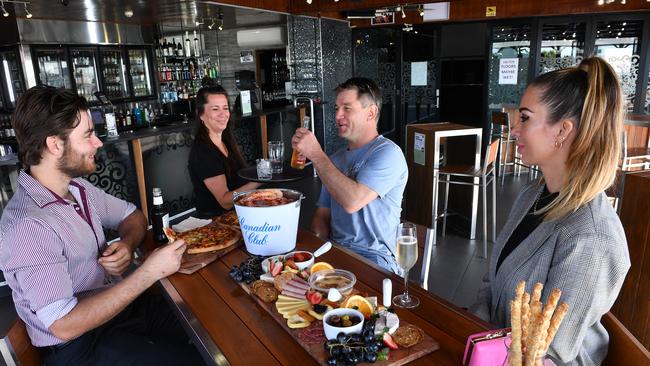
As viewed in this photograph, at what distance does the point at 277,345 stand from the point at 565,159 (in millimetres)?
1087

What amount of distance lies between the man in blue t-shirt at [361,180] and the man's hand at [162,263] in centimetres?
74

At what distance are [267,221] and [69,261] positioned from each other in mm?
737

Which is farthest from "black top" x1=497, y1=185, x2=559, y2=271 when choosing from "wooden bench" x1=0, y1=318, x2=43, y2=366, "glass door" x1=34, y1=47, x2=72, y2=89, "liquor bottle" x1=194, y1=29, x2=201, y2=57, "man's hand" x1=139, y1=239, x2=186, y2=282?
"liquor bottle" x1=194, y1=29, x2=201, y2=57

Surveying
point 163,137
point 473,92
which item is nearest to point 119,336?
point 163,137

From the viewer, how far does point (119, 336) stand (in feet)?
5.57

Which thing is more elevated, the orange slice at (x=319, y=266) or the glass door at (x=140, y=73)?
the glass door at (x=140, y=73)

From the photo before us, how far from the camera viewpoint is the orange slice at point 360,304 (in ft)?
4.25

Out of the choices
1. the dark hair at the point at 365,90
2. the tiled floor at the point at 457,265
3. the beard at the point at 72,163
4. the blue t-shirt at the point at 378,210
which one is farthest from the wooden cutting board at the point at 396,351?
the tiled floor at the point at 457,265

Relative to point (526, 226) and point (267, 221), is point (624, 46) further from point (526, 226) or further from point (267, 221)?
point (267, 221)

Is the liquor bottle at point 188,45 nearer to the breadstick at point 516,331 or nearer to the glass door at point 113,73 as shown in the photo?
the glass door at point 113,73

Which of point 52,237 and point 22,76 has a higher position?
point 22,76

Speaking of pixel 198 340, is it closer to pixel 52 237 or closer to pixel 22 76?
pixel 52 237

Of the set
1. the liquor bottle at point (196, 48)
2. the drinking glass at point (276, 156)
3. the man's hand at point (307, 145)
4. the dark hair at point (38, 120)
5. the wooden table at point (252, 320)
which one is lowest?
the wooden table at point (252, 320)

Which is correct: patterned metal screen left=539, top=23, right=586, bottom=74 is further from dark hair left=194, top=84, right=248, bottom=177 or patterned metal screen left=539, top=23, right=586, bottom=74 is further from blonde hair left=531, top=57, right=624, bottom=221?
blonde hair left=531, top=57, right=624, bottom=221
